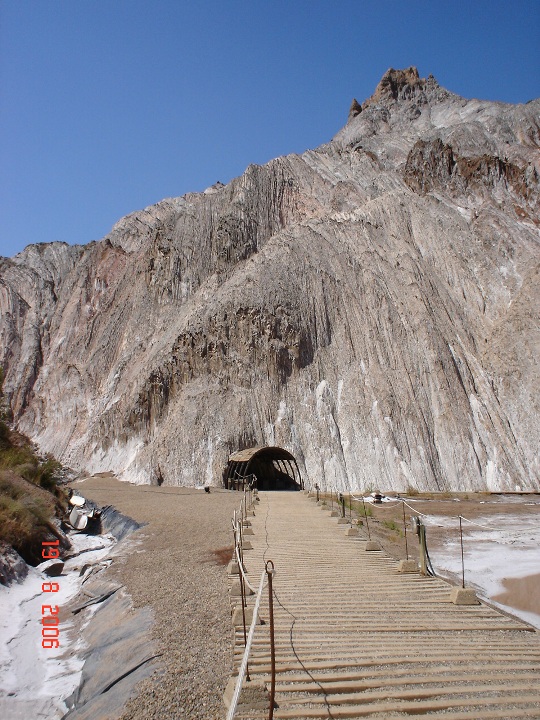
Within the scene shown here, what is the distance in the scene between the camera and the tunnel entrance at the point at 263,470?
29812mm

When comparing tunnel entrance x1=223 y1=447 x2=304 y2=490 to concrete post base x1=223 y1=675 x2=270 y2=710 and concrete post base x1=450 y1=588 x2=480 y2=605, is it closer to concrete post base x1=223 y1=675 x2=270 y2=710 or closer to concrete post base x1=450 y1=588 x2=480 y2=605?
concrete post base x1=450 y1=588 x2=480 y2=605

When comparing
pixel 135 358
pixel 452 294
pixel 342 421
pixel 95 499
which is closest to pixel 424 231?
pixel 452 294

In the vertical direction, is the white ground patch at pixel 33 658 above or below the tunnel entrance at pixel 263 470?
A: below

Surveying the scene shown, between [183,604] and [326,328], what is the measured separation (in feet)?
108

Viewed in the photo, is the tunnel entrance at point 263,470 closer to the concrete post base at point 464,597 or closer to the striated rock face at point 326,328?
the striated rock face at point 326,328

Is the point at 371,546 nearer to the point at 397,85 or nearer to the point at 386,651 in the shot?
the point at 386,651

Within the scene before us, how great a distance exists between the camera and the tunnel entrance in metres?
29.8

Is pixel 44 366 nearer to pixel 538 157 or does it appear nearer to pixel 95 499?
pixel 95 499

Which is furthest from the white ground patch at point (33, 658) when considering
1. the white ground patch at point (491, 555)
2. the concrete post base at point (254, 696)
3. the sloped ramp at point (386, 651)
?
the white ground patch at point (491, 555)

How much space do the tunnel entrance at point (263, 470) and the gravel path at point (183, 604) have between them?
39.6 feet

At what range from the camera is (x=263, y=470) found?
34.6m

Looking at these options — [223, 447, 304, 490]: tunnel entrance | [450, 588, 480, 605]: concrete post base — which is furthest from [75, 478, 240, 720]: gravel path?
[223, 447, 304, 490]: tunnel entrance
